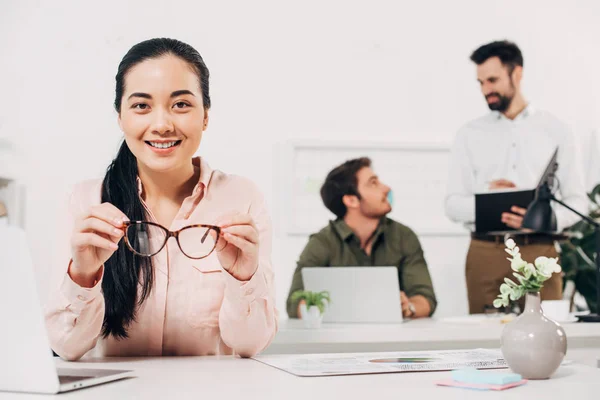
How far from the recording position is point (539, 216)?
2752 millimetres

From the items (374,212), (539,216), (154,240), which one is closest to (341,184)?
(374,212)

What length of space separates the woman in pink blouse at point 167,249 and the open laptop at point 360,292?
904mm

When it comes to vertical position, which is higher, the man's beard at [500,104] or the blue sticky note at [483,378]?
the man's beard at [500,104]

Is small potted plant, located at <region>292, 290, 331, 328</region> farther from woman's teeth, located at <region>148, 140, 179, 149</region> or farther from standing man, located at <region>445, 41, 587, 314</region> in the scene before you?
standing man, located at <region>445, 41, 587, 314</region>

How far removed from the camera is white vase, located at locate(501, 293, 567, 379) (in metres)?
1.27

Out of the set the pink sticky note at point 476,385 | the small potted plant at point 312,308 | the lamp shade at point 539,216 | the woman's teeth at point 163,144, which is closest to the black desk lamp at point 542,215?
the lamp shade at point 539,216

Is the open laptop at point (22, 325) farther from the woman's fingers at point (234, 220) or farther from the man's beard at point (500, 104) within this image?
the man's beard at point (500, 104)

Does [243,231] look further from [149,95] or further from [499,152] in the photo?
[499,152]

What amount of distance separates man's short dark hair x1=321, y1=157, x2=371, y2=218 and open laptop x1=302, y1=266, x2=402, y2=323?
1162mm

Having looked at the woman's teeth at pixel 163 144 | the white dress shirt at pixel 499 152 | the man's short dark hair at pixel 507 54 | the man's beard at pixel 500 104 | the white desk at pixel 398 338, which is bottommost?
the white desk at pixel 398 338

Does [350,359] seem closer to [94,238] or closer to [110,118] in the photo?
[94,238]

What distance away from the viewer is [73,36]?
4.12 meters

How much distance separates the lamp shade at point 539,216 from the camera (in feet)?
9.01

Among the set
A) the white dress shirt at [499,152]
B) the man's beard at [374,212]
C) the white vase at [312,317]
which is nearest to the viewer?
the white vase at [312,317]
